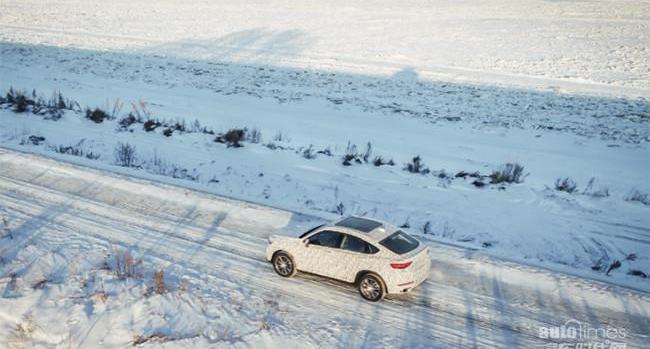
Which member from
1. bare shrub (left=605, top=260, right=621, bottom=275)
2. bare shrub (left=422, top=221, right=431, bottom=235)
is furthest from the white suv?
bare shrub (left=605, top=260, right=621, bottom=275)

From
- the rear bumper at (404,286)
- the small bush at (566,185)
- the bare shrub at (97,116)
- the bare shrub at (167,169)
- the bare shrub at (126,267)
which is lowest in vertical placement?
the bare shrub at (126,267)

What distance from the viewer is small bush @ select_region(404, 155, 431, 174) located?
19.0m

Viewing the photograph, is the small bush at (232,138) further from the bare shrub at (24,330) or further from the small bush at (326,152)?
the bare shrub at (24,330)

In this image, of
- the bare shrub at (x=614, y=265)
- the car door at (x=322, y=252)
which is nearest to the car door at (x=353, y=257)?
the car door at (x=322, y=252)

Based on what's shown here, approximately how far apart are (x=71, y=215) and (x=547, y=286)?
11675 mm

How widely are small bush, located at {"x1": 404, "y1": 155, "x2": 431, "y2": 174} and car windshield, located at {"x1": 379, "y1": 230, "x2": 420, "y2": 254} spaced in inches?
325

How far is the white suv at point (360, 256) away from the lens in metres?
10.3

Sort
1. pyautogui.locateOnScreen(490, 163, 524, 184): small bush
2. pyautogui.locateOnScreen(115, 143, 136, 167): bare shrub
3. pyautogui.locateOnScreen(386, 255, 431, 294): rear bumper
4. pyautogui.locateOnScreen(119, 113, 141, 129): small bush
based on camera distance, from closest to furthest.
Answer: pyautogui.locateOnScreen(386, 255, 431, 294): rear bumper < pyautogui.locateOnScreen(490, 163, 524, 184): small bush < pyautogui.locateOnScreen(115, 143, 136, 167): bare shrub < pyautogui.locateOnScreen(119, 113, 141, 129): small bush

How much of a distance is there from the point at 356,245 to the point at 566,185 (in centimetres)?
1036

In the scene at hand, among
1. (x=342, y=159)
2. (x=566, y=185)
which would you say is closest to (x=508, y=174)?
(x=566, y=185)

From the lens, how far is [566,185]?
18.0m

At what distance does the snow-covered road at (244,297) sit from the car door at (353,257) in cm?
49

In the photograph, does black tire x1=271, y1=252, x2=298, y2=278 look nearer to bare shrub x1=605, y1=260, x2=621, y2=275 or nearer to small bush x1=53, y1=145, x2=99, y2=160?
bare shrub x1=605, y1=260, x2=621, y2=275

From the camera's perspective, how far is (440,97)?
3084 centimetres
